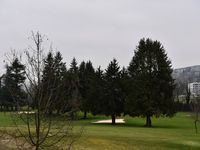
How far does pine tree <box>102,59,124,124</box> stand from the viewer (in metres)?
57.4

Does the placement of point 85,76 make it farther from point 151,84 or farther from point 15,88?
point 15,88

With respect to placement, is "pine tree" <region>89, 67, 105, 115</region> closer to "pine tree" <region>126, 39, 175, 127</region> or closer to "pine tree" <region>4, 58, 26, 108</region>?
"pine tree" <region>126, 39, 175, 127</region>

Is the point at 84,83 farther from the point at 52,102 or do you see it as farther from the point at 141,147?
the point at 52,102

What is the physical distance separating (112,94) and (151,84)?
245 inches

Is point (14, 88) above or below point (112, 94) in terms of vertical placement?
below

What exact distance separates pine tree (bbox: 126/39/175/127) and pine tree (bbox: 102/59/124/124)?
2.86 m

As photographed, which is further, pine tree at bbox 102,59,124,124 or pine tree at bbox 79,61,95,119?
pine tree at bbox 79,61,95,119

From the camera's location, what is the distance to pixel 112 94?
57.3 m

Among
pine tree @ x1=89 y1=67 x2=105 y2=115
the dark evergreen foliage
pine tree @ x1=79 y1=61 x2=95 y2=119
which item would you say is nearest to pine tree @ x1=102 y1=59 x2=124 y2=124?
pine tree @ x1=89 y1=67 x2=105 y2=115

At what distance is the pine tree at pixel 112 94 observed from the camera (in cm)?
5738

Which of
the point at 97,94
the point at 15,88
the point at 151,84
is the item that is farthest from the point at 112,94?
the point at 15,88

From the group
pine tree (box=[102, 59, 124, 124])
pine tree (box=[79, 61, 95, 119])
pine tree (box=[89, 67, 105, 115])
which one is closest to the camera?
pine tree (box=[102, 59, 124, 124])

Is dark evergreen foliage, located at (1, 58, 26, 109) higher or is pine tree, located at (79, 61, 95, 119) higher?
pine tree, located at (79, 61, 95, 119)

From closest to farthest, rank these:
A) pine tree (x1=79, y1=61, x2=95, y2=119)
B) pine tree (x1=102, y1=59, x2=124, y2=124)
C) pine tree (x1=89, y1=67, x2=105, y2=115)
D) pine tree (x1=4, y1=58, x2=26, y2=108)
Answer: pine tree (x1=4, y1=58, x2=26, y2=108) → pine tree (x1=102, y1=59, x2=124, y2=124) → pine tree (x1=89, y1=67, x2=105, y2=115) → pine tree (x1=79, y1=61, x2=95, y2=119)
